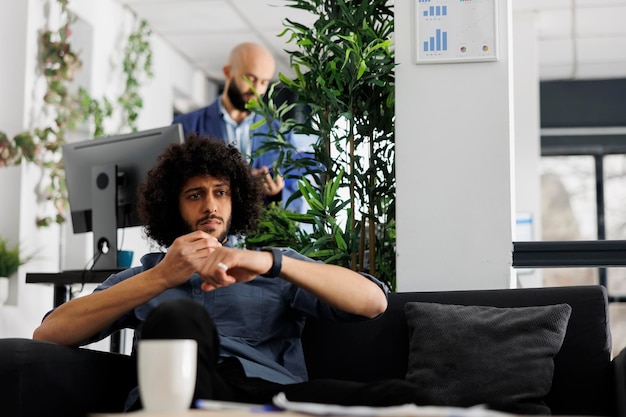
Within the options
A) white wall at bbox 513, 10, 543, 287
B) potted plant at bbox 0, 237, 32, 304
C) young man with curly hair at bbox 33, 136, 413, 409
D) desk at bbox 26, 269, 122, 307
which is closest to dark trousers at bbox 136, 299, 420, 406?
young man with curly hair at bbox 33, 136, 413, 409

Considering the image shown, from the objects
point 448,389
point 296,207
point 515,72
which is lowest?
point 448,389

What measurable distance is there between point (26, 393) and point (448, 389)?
3.20 feet

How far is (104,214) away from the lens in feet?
11.4

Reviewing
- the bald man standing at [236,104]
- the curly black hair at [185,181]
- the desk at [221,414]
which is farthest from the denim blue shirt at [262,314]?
the bald man standing at [236,104]

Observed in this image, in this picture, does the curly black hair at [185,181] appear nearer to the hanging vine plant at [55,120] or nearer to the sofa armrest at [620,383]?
the sofa armrest at [620,383]

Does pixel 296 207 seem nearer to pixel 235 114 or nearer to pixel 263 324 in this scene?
pixel 235 114

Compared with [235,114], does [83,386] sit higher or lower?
lower

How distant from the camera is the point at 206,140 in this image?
2668 millimetres

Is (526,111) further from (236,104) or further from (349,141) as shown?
(349,141)

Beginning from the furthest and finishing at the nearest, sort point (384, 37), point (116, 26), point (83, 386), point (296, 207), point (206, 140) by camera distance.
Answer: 1. point (116, 26)
2. point (296, 207)
3. point (384, 37)
4. point (206, 140)
5. point (83, 386)

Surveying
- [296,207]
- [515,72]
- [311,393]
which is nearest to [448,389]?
[311,393]

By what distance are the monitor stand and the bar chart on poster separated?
1.33 metres

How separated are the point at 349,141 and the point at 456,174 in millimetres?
435

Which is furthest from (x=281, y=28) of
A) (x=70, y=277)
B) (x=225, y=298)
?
(x=225, y=298)
